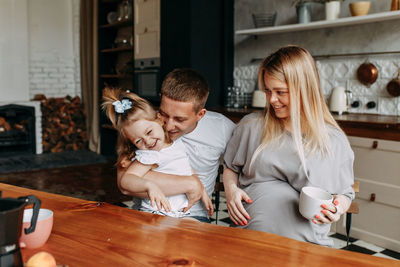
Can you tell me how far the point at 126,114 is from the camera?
180 cm

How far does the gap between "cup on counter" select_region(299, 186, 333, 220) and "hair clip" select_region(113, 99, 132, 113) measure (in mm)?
840

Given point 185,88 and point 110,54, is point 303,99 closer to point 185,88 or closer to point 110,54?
point 185,88

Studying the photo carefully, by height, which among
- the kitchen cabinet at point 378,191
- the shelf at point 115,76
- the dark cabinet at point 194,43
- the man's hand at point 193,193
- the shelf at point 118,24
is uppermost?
the shelf at point 118,24

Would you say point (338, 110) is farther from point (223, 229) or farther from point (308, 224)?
point (223, 229)

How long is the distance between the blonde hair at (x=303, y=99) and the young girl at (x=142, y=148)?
1.57ft

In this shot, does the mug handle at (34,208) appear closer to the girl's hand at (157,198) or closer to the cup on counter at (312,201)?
the girl's hand at (157,198)

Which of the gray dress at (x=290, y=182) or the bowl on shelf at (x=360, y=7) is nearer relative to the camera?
the gray dress at (x=290, y=182)

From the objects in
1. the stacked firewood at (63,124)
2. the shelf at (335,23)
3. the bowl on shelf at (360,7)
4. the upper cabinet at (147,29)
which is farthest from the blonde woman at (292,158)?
the stacked firewood at (63,124)

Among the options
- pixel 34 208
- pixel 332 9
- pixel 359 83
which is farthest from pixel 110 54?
pixel 34 208

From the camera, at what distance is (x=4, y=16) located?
6445 mm

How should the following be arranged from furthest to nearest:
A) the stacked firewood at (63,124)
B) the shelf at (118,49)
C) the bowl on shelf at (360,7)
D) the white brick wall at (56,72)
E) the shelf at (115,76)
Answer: the white brick wall at (56,72) → the stacked firewood at (63,124) → the shelf at (115,76) → the shelf at (118,49) → the bowl on shelf at (360,7)

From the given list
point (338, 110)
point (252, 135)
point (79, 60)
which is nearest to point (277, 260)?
point (252, 135)

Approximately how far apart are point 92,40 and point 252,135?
566 centimetres

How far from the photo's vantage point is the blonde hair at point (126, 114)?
1805 millimetres
